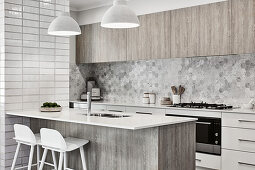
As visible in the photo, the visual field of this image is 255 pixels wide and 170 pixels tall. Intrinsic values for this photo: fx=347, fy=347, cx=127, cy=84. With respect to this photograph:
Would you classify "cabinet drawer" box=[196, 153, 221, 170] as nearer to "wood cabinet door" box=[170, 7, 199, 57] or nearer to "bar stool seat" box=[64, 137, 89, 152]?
"wood cabinet door" box=[170, 7, 199, 57]

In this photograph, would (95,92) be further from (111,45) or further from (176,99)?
(176,99)

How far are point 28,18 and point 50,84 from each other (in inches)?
37.8

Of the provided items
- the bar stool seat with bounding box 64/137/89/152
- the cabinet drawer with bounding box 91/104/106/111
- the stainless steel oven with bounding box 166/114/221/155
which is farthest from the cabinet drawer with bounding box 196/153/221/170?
the cabinet drawer with bounding box 91/104/106/111

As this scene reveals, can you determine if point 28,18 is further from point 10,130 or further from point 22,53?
point 10,130

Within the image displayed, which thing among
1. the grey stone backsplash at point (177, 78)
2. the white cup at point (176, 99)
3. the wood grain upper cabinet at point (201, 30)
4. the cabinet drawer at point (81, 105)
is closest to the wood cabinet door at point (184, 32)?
the wood grain upper cabinet at point (201, 30)

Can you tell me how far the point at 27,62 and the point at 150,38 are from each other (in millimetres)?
2037

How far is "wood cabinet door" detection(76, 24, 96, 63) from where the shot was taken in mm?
6629

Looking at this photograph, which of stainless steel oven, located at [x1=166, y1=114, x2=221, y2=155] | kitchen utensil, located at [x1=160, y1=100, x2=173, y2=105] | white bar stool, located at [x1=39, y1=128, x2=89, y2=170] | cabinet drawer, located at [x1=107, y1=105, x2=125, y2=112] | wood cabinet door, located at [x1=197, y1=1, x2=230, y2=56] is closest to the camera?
white bar stool, located at [x1=39, y1=128, x2=89, y2=170]

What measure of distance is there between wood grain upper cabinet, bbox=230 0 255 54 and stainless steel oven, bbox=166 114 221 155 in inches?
39.3

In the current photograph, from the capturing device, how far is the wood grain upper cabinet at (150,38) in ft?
17.9

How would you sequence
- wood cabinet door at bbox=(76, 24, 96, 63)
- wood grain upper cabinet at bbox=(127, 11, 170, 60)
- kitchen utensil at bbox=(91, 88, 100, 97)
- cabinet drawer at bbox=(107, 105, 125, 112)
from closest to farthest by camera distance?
wood grain upper cabinet at bbox=(127, 11, 170, 60) → cabinet drawer at bbox=(107, 105, 125, 112) → wood cabinet door at bbox=(76, 24, 96, 63) → kitchen utensil at bbox=(91, 88, 100, 97)

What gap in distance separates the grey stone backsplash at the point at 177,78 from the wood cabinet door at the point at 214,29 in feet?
1.41

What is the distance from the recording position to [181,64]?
5750mm

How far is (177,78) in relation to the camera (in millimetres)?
5797
